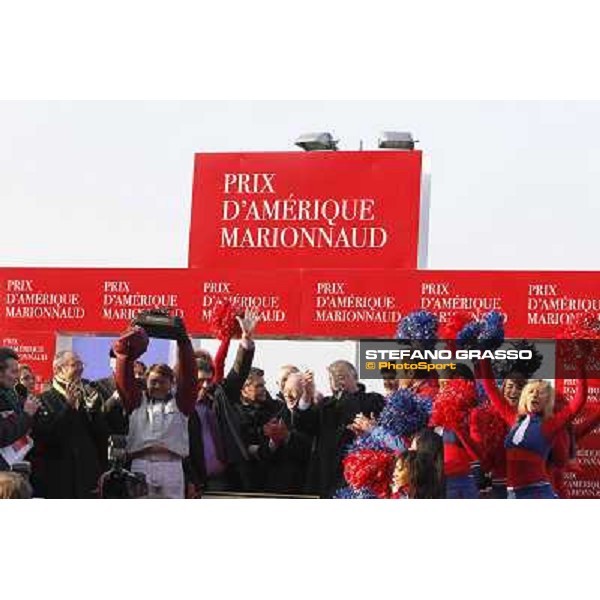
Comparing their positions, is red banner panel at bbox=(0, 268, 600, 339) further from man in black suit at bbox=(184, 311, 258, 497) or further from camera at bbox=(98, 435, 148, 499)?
camera at bbox=(98, 435, 148, 499)

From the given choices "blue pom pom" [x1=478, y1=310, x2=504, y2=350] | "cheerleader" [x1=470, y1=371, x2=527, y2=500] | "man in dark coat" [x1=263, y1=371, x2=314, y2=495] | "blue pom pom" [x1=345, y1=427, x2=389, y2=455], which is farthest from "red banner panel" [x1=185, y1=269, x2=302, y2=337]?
"cheerleader" [x1=470, y1=371, x2=527, y2=500]

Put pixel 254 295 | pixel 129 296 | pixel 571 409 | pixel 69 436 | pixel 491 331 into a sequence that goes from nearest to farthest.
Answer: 1. pixel 571 409
2. pixel 491 331
3. pixel 69 436
4. pixel 254 295
5. pixel 129 296

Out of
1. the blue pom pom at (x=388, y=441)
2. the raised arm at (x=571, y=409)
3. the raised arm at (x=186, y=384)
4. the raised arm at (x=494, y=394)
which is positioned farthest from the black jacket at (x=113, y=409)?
the raised arm at (x=571, y=409)

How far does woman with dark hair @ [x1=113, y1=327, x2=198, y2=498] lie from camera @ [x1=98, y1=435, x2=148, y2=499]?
0.04 meters

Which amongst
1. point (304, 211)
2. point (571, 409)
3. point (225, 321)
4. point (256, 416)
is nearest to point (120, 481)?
point (256, 416)

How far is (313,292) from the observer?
40.6 feet

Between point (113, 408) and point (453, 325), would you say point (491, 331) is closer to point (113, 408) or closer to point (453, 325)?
point (453, 325)

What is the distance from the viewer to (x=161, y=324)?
12.4 m

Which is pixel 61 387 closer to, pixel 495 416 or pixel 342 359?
pixel 342 359

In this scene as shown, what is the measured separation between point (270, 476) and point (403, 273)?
4.27ft

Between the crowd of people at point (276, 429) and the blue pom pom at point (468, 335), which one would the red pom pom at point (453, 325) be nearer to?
the blue pom pom at point (468, 335)

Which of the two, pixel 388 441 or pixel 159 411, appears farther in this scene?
pixel 159 411

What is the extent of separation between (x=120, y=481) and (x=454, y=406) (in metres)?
1.82

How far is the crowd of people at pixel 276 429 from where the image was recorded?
1205 cm
